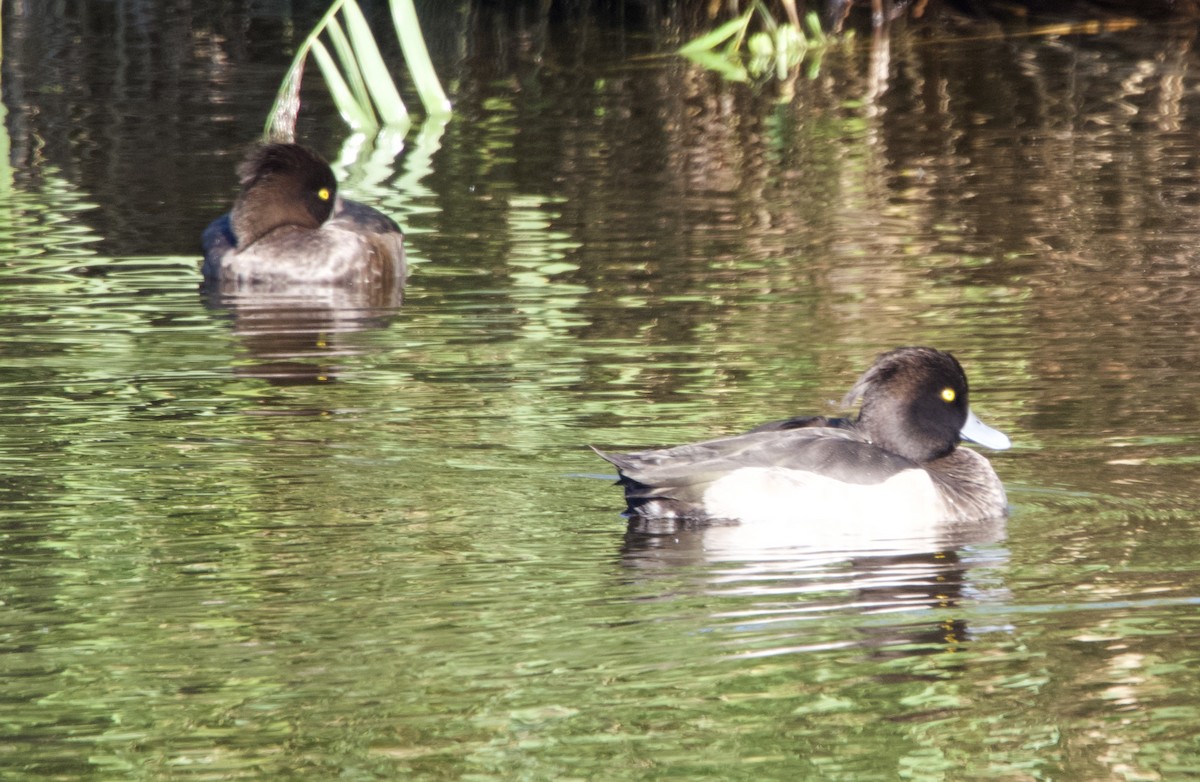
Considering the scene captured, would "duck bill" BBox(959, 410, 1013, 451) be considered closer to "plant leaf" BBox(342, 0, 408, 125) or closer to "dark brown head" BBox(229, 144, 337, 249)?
"plant leaf" BBox(342, 0, 408, 125)

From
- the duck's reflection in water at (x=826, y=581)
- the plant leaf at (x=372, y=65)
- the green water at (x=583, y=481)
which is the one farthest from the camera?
the plant leaf at (x=372, y=65)

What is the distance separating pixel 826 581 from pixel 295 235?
22.9 ft

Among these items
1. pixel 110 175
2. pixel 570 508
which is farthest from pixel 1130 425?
pixel 110 175

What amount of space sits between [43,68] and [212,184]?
26.8ft

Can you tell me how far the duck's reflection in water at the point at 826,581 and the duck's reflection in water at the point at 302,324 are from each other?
3.17 meters

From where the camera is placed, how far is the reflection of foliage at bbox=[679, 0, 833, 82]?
2186 centimetres

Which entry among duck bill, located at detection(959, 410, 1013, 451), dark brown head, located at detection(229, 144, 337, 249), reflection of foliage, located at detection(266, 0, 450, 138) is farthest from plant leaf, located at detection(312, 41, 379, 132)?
duck bill, located at detection(959, 410, 1013, 451)

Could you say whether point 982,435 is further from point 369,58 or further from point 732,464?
point 369,58

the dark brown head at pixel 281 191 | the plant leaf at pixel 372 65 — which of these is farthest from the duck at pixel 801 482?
the dark brown head at pixel 281 191

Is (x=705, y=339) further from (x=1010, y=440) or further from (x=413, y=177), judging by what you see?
(x=413, y=177)

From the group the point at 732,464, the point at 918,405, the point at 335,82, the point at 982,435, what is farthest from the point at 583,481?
the point at 335,82

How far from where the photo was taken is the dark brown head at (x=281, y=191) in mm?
13023

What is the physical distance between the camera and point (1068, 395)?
9219mm

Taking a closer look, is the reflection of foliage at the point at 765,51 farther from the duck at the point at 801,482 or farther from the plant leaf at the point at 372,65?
the duck at the point at 801,482
